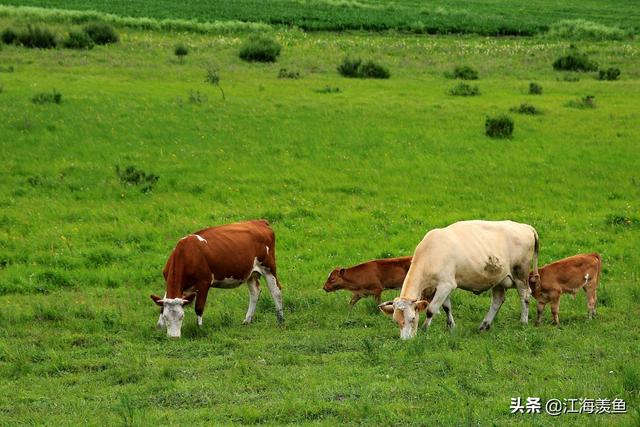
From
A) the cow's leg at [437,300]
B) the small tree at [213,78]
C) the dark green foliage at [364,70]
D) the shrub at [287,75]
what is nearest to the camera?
the cow's leg at [437,300]

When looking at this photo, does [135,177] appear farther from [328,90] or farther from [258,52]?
[258,52]

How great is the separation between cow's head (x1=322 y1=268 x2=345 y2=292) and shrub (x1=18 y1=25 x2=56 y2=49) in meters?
31.7

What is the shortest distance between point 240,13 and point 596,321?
5896 cm

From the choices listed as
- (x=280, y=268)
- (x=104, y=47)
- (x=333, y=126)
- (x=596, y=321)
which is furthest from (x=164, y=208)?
(x=104, y=47)

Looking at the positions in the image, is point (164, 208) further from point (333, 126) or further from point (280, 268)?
point (333, 126)

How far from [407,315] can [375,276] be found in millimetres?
2733

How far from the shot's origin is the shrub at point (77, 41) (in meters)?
45.9

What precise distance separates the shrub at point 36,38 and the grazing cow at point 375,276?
1267 inches

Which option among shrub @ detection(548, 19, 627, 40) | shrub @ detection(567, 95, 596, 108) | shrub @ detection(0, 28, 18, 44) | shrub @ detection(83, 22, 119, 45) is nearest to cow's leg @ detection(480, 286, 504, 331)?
shrub @ detection(567, 95, 596, 108)

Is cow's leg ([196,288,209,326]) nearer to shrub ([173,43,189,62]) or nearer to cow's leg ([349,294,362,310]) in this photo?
cow's leg ([349,294,362,310])

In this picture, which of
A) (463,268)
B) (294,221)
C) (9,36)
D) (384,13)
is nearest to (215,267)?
(463,268)

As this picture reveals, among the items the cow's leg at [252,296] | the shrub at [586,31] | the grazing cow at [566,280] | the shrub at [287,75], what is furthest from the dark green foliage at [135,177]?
the shrub at [586,31]

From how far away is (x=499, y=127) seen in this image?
30.4 m

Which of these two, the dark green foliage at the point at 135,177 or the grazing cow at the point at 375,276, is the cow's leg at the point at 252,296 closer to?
the grazing cow at the point at 375,276
